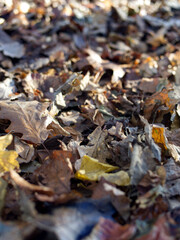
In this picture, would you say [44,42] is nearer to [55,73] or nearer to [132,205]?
[55,73]

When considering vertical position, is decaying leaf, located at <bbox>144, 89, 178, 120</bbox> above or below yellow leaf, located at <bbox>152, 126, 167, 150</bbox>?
below

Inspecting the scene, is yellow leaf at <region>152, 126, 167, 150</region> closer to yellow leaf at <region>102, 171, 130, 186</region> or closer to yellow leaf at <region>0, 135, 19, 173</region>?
yellow leaf at <region>102, 171, 130, 186</region>

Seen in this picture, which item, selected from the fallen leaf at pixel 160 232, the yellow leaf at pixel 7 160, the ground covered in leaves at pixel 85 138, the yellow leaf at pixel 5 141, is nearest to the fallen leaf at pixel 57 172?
the ground covered in leaves at pixel 85 138

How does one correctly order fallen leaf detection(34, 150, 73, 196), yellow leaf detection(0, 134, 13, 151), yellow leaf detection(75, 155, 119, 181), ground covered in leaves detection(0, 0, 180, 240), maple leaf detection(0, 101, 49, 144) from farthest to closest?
maple leaf detection(0, 101, 49, 144)
yellow leaf detection(0, 134, 13, 151)
yellow leaf detection(75, 155, 119, 181)
fallen leaf detection(34, 150, 73, 196)
ground covered in leaves detection(0, 0, 180, 240)

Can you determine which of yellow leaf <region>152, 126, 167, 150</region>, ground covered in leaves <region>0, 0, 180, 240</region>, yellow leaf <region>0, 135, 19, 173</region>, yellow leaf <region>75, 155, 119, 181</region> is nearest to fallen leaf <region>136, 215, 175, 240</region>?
ground covered in leaves <region>0, 0, 180, 240</region>

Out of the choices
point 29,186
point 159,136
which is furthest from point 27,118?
point 159,136

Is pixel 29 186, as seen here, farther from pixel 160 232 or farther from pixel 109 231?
pixel 160 232
